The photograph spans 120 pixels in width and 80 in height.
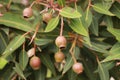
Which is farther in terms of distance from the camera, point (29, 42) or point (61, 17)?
point (29, 42)

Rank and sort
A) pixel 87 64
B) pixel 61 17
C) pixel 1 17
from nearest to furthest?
pixel 61 17 → pixel 1 17 → pixel 87 64

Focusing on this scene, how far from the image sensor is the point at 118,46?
146 cm

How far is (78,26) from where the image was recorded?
136cm

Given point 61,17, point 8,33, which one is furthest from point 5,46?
point 61,17

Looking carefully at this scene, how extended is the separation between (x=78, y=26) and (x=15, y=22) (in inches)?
11.1

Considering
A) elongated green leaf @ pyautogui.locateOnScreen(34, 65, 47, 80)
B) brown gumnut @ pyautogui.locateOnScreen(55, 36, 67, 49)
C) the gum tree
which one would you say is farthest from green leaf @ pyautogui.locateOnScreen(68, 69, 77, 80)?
brown gumnut @ pyautogui.locateOnScreen(55, 36, 67, 49)

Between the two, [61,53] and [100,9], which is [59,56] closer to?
[61,53]

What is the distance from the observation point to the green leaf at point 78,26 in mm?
1351

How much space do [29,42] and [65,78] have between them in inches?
11.3

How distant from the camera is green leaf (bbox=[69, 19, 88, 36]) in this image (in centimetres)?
135

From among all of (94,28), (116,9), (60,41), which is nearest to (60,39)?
(60,41)

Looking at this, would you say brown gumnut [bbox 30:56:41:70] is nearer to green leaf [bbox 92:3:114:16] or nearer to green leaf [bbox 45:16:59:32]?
green leaf [bbox 45:16:59:32]

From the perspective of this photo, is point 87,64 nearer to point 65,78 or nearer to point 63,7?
point 65,78

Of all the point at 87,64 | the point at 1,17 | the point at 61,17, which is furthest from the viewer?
the point at 87,64
